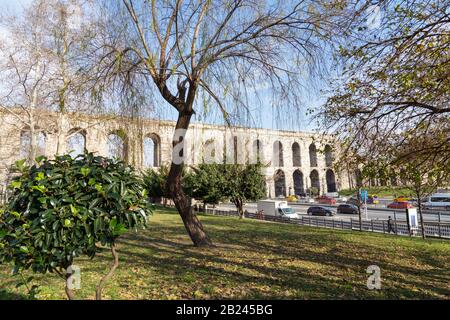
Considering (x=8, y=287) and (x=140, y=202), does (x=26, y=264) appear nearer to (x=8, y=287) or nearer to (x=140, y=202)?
(x=140, y=202)

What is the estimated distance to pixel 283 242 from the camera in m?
10.3

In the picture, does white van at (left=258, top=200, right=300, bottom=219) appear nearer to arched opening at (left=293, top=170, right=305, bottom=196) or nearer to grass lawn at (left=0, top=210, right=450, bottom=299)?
grass lawn at (left=0, top=210, right=450, bottom=299)

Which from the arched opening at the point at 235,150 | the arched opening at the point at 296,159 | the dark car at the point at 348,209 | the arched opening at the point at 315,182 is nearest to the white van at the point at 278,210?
the dark car at the point at 348,209

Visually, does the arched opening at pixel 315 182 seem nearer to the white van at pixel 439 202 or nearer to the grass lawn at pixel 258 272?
the white van at pixel 439 202

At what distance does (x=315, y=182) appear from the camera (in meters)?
67.0

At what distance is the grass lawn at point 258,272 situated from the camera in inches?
195

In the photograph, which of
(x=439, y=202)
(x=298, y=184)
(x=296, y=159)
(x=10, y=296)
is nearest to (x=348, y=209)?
(x=439, y=202)

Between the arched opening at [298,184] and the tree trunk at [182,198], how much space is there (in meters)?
61.2

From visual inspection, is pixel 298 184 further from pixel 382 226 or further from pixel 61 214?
pixel 61 214

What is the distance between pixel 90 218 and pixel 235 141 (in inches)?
177

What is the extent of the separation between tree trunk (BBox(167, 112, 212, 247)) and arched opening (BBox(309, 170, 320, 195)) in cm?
5591

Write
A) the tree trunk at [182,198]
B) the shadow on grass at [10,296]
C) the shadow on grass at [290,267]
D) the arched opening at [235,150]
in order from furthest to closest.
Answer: the tree trunk at [182,198] < the arched opening at [235,150] < the shadow on grass at [290,267] < the shadow on grass at [10,296]

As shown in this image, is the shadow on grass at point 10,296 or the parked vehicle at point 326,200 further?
the parked vehicle at point 326,200

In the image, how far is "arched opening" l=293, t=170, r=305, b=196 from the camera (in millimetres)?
67750
